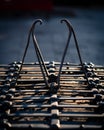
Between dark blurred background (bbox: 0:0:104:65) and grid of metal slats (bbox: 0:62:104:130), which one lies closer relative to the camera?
grid of metal slats (bbox: 0:62:104:130)

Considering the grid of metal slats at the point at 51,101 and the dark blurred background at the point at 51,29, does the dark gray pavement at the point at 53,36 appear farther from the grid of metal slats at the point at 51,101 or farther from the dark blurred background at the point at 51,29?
the grid of metal slats at the point at 51,101

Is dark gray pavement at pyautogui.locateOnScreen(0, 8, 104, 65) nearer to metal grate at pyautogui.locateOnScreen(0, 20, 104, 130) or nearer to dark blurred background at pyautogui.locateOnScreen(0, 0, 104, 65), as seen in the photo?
dark blurred background at pyautogui.locateOnScreen(0, 0, 104, 65)

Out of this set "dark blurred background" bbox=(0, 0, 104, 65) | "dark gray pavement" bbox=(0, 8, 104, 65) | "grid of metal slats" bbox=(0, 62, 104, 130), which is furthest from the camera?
"dark blurred background" bbox=(0, 0, 104, 65)

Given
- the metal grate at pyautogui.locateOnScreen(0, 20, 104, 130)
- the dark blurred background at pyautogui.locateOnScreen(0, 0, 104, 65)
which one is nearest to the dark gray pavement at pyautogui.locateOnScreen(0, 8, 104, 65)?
the dark blurred background at pyautogui.locateOnScreen(0, 0, 104, 65)

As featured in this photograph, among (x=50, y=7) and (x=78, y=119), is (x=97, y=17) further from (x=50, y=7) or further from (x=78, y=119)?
(x=78, y=119)

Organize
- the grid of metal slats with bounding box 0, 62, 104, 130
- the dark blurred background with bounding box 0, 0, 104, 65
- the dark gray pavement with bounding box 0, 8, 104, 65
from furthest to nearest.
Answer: the dark blurred background with bounding box 0, 0, 104, 65
the dark gray pavement with bounding box 0, 8, 104, 65
the grid of metal slats with bounding box 0, 62, 104, 130

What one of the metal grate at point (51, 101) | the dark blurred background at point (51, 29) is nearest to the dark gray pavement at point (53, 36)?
the dark blurred background at point (51, 29)

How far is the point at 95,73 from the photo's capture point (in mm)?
4398

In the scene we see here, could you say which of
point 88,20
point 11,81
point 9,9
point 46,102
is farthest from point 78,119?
point 9,9

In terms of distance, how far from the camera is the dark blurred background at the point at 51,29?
28.4 feet

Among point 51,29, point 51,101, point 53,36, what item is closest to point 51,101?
point 51,101

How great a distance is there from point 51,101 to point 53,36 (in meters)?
7.83

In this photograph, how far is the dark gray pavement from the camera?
8477 mm

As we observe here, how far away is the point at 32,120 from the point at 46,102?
1.36ft
